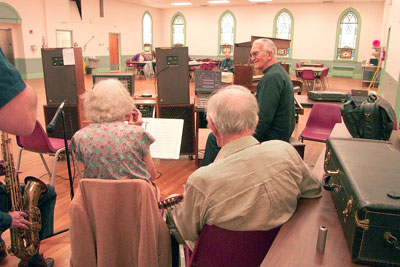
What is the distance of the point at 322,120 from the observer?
4.44m

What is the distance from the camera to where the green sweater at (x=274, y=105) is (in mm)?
2912

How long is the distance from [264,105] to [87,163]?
1.64m

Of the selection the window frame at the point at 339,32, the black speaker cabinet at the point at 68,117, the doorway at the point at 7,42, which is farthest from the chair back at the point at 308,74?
the doorway at the point at 7,42

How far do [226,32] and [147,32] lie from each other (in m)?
4.51

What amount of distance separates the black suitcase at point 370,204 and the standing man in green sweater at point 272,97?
4.91ft

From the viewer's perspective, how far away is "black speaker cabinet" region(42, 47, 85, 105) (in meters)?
4.19

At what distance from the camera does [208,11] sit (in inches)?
745

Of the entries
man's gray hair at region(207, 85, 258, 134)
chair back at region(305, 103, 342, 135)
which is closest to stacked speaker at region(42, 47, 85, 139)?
chair back at region(305, 103, 342, 135)

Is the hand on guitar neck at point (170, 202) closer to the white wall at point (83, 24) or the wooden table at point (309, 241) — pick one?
the wooden table at point (309, 241)

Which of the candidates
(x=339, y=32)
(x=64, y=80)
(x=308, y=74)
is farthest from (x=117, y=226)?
(x=339, y=32)

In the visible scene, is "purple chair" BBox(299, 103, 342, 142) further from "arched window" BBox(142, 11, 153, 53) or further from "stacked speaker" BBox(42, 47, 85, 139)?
"arched window" BBox(142, 11, 153, 53)

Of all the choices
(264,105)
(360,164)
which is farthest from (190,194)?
(264,105)

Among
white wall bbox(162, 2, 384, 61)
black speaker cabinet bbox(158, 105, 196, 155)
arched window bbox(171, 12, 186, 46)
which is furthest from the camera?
arched window bbox(171, 12, 186, 46)

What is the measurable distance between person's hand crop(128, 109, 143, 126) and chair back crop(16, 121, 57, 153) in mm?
1160
